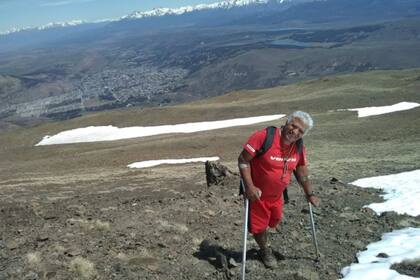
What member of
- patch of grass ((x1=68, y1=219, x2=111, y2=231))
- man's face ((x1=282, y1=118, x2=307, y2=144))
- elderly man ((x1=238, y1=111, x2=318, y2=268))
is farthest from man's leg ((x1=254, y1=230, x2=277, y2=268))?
patch of grass ((x1=68, y1=219, x2=111, y2=231))

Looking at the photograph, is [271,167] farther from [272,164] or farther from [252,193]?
[252,193]

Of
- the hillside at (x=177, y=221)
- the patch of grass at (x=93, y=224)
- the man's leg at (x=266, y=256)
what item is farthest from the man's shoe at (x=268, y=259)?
the patch of grass at (x=93, y=224)

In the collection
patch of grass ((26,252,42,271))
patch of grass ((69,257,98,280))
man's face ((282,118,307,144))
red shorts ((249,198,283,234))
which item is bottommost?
patch of grass ((69,257,98,280))

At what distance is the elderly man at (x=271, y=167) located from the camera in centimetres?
855

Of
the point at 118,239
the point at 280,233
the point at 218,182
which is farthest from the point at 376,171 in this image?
the point at 118,239

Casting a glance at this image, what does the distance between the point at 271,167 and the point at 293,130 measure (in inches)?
30.3

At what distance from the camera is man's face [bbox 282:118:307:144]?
8.53m

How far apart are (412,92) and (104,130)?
34.2 metres

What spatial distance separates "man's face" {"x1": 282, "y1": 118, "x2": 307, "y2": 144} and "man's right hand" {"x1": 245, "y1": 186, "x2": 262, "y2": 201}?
3.35 feet

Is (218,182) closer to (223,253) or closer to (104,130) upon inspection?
(223,253)

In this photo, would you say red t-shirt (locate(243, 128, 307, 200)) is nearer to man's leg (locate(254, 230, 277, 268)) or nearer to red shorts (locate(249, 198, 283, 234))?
red shorts (locate(249, 198, 283, 234))

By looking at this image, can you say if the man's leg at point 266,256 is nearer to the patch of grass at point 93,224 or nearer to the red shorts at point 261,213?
the red shorts at point 261,213

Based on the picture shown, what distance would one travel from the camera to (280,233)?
39.1 ft

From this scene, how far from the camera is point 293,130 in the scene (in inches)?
337
